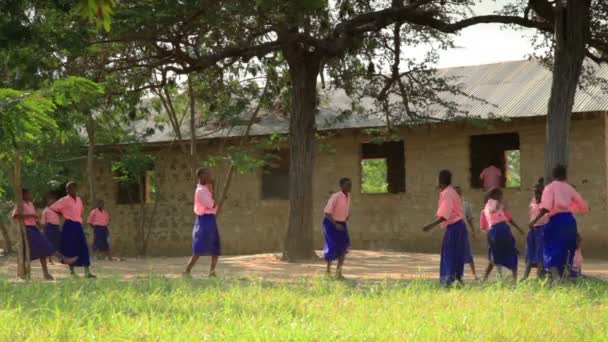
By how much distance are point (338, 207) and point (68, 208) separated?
3853 mm

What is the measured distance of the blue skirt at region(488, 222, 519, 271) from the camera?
487 inches

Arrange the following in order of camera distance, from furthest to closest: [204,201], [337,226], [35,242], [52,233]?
[52,233] → [35,242] → [337,226] → [204,201]

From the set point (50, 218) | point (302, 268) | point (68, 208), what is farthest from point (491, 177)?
point (68, 208)

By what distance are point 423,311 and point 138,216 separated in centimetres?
1878

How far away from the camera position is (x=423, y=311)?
8094mm

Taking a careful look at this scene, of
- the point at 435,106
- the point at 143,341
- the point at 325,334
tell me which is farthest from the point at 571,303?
the point at 435,106

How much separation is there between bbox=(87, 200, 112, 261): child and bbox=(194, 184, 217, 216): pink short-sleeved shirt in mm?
9014

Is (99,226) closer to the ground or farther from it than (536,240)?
farther from it

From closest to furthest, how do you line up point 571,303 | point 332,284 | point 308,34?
point 571,303, point 332,284, point 308,34

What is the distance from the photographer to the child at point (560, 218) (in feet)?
36.1

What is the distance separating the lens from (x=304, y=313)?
8141 millimetres

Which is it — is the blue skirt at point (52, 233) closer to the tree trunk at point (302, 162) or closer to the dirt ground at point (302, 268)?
the dirt ground at point (302, 268)

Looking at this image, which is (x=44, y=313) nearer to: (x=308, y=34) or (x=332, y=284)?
(x=332, y=284)

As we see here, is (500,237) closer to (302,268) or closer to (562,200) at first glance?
(562,200)
